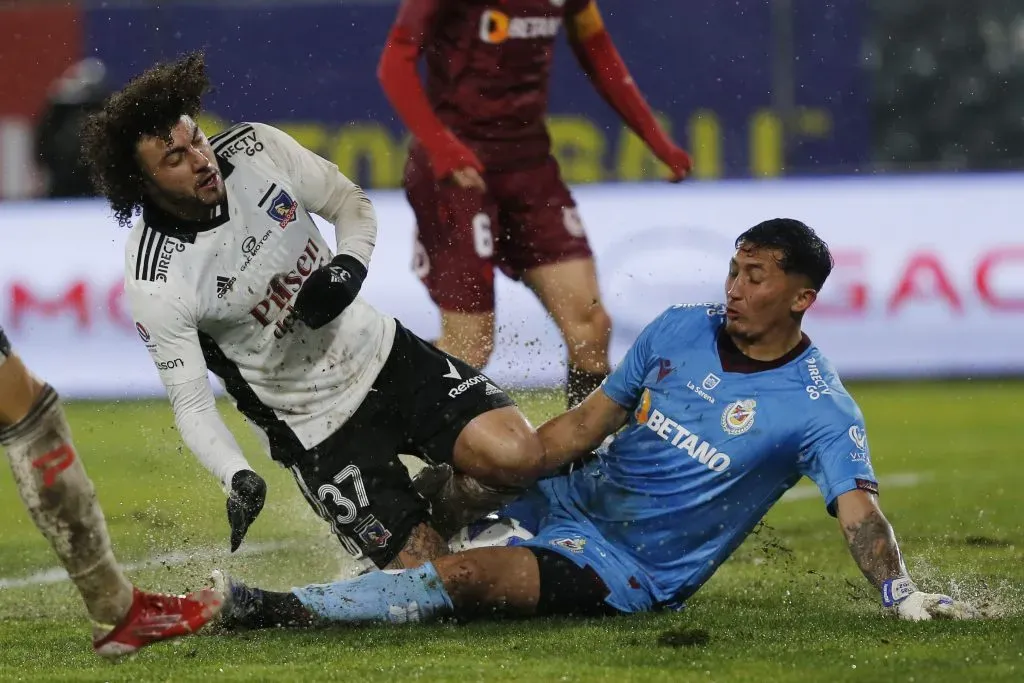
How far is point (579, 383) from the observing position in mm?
6945

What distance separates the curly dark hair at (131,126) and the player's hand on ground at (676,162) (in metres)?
2.62

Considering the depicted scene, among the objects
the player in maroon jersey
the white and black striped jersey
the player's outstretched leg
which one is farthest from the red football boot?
the player in maroon jersey

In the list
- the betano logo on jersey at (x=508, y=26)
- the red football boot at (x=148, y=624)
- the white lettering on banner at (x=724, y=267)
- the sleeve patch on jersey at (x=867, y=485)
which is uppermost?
the betano logo on jersey at (x=508, y=26)

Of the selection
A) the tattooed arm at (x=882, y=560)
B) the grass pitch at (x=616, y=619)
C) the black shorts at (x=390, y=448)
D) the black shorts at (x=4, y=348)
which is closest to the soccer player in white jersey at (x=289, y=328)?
the black shorts at (x=390, y=448)

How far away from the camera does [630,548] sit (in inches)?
208

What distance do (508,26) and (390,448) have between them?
2.27 metres

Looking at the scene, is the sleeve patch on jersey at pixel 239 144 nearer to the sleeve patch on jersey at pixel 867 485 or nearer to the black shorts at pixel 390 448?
the black shorts at pixel 390 448

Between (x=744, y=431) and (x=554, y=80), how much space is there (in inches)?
375

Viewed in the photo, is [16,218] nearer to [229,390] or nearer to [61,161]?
[61,161]

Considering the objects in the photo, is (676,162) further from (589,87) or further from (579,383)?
(589,87)

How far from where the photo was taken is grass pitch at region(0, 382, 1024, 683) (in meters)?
4.45

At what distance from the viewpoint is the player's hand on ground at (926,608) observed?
4867 millimetres

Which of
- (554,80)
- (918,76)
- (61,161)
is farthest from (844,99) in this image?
(61,161)

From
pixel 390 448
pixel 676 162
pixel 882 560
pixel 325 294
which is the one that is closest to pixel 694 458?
pixel 882 560
